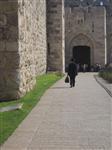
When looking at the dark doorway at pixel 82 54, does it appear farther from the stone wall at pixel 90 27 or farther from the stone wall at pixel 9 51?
the stone wall at pixel 9 51

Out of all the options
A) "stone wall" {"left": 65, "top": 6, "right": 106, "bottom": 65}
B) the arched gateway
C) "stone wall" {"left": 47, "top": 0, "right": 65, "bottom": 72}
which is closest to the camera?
"stone wall" {"left": 47, "top": 0, "right": 65, "bottom": 72}

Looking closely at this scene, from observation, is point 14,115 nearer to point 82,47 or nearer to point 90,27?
point 90,27

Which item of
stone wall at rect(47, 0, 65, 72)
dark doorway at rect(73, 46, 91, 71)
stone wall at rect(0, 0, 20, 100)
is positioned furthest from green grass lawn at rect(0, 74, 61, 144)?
dark doorway at rect(73, 46, 91, 71)

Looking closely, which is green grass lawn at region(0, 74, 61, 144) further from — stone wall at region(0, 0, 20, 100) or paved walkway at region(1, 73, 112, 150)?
stone wall at region(0, 0, 20, 100)

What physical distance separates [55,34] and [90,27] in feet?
36.6

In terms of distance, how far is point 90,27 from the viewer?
4406 centimetres

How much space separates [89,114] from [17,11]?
400cm

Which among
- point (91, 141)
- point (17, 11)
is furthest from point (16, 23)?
point (91, 141)

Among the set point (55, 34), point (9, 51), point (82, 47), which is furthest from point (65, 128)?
point (82, 47)

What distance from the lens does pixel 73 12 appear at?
143 feet

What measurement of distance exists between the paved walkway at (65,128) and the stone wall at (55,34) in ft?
64.9

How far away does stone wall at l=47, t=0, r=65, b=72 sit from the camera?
33344mm

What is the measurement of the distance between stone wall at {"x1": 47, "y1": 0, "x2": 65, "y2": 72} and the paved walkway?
64.9ft

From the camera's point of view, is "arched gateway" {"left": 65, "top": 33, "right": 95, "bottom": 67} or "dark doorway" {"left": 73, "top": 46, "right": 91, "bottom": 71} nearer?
"arched gateway" {"left": 65, "top": 33, "right": 95, "bottom": 67}
